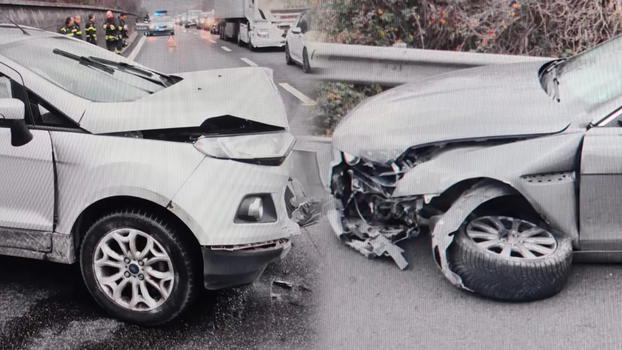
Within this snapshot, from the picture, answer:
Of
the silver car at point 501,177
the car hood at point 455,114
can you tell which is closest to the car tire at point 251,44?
the car hood at point 455,114

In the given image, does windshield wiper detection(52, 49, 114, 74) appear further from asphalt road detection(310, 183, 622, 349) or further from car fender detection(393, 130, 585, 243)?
car fender detection(393, 130, 585, 243)

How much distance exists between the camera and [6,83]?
2953mm

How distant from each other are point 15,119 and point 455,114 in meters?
2.17

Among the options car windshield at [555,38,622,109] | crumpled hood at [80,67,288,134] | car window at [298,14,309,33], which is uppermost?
car windshield at [555,38,622,109]

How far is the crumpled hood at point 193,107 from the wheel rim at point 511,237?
3.74 ft

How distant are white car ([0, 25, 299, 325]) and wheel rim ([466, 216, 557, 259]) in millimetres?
978

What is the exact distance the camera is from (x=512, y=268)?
2.94 meters

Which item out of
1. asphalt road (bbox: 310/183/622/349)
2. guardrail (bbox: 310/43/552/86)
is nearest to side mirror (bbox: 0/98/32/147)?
asphalt road (bbox: 310/183/622/349)

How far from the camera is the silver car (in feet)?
9.71

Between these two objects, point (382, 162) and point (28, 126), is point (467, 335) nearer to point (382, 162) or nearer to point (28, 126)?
point (382, 162)

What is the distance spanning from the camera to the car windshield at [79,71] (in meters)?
3.11

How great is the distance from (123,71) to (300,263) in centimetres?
158

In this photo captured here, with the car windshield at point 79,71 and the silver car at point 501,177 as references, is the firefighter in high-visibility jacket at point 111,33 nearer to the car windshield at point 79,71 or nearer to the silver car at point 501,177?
the car windshield at point 79,71

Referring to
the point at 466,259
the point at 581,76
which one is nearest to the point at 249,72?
the point at 466,259
